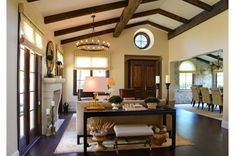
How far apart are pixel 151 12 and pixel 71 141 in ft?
19.4

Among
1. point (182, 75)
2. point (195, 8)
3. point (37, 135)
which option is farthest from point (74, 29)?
point (182, 75)

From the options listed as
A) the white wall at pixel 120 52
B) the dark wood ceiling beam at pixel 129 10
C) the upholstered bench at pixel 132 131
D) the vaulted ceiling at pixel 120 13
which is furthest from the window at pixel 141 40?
the upholstered bench at pixel 132 131

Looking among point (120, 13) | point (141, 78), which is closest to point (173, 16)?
point (120, 13)

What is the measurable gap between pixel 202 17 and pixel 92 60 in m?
5.01

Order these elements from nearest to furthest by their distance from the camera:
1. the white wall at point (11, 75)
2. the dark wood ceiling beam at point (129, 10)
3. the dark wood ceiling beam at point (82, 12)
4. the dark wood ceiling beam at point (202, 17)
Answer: the white wall at point (11, 75) < the dark wood ceiling beam at point (129, 10) < the dark wood ceiling beam at point (82, 12) < the dark wood ceiling beam at point (202, 17)

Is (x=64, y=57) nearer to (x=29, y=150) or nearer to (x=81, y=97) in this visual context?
(x=81, y=97)

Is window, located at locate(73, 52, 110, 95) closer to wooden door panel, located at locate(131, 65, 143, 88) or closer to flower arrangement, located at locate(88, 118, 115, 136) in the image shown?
wooden door panel, located at locate(131, 65, 143, 88)

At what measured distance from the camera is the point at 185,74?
11578 mm

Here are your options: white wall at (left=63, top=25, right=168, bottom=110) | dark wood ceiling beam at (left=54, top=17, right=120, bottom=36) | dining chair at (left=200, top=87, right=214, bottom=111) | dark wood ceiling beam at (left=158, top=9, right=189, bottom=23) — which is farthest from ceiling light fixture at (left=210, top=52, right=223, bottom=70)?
dark wood ceiling beam at (left=54, top=17, right=120, bottom=36)

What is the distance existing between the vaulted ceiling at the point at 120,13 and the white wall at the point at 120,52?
359mm

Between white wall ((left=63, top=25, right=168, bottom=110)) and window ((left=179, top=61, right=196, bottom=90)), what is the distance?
2315 mm

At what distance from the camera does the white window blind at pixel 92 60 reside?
870 centimetres

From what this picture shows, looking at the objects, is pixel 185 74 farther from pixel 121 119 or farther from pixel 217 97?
pixel 121 119

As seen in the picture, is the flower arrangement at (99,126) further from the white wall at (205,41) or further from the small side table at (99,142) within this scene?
the white wall at (205,41)
